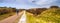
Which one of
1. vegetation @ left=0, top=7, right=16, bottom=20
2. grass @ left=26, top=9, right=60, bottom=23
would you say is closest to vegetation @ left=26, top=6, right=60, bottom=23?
grass @ left=26, top=9, right=60, bottom=23

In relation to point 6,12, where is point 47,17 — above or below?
below

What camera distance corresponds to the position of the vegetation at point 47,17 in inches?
155

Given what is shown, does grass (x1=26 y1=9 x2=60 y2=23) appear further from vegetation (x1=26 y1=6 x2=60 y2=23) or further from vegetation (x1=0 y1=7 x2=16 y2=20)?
vegetation (x1=0 y1=7 x2=16 y2=20)

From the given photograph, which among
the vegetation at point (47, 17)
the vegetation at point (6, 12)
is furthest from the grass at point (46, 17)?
the vegetation at point (6, 12)

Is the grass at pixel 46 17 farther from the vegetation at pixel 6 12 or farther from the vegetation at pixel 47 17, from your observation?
the vegetation at pixel 6 12

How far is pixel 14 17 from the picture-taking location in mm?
3959

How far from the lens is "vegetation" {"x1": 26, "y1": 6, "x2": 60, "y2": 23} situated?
3943mm

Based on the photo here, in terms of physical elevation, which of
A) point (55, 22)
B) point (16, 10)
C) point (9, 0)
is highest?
point (9, 0)

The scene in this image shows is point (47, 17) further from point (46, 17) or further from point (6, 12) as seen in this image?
point (6, 12)

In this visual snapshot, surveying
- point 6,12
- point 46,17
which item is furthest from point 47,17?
point 6,12

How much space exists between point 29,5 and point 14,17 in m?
0.50

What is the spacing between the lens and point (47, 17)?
4.00 m

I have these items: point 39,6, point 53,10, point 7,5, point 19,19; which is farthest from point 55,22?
point 7,5

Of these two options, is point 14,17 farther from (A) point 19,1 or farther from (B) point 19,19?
(A) point 19,1
